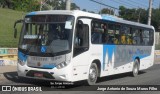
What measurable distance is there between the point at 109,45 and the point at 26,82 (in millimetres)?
4050

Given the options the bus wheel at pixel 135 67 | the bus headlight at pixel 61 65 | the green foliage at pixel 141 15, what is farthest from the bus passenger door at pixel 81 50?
the green foliage at pixel 141 15

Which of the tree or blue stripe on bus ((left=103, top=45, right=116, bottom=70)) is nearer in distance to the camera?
blue stripe on bus ((left=103, top=45, right=116, bottom=70))

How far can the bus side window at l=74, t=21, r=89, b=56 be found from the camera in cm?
1445

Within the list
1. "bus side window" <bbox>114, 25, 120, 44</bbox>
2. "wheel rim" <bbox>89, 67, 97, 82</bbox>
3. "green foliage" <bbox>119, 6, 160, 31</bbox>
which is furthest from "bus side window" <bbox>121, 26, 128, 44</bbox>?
"green foliage" <bbox>119, 6, 160, 31</bbox>

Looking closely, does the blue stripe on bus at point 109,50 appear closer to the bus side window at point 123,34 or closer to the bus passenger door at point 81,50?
the bus side window at point 123,34

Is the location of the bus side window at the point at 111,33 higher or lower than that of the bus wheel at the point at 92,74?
higher

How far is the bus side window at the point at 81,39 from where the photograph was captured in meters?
14.5

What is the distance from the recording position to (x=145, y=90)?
1532 cm

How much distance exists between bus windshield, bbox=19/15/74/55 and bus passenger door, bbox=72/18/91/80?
1.23ft

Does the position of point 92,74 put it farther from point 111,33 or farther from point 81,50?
point 111,33

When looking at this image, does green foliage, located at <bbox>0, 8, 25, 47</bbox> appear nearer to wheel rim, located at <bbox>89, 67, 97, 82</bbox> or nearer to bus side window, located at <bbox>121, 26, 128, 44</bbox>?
bus side window, located at <bbox>121, 26, 128, 44</bbox>

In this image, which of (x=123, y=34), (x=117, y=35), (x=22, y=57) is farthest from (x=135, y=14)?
(x=22, y=57)

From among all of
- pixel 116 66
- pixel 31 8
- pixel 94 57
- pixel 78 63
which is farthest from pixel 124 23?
pixel 31 8

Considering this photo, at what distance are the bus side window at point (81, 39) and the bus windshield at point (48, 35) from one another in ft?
1.21
